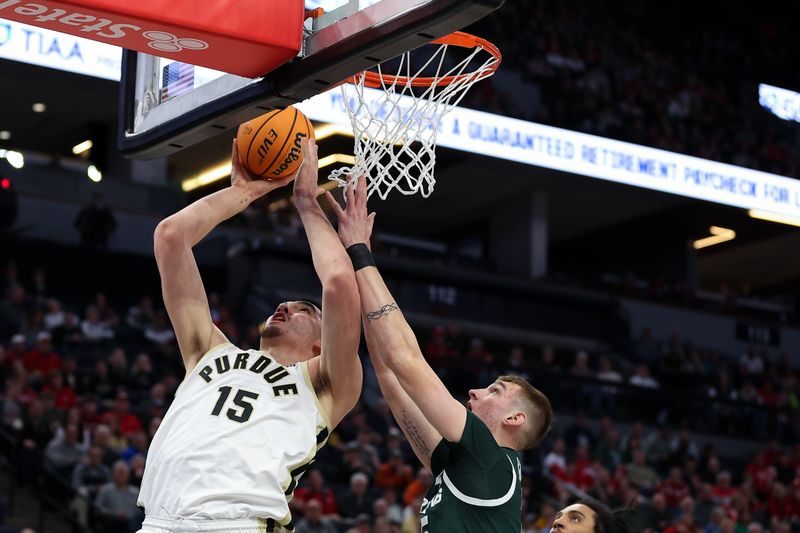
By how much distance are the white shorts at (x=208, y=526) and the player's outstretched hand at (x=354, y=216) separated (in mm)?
969

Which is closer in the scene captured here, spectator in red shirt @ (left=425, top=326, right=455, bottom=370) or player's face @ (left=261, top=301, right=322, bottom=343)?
player's face @ (left=261, top=301, right=322, bottom=343)

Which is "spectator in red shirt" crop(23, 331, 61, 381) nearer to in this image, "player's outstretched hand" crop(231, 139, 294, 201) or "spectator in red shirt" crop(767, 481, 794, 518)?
"spectator in red shirt" crop(767, 481, 794, 518)

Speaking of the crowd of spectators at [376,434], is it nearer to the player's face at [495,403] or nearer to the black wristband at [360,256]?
the player's face at [495,403]

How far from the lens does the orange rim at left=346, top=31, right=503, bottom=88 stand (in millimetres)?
4344

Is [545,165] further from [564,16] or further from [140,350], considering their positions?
[140,350]

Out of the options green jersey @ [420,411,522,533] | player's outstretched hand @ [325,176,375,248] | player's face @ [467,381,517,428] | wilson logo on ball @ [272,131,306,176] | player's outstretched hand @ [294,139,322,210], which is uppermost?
wilson logo on ball @ [272,131,306,176]

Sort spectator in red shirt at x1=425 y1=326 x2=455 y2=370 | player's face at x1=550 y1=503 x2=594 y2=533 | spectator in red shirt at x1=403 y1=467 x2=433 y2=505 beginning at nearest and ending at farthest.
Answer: player's face at x1=550 y1=503 x2=594 y2=533, spectator in red shirt at x1=403 y1=467 x2=433 y2=505, spectator in red shirt at x1=425 y1=326 x2=455 y2=370

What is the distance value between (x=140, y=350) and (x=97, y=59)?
11.7 ft

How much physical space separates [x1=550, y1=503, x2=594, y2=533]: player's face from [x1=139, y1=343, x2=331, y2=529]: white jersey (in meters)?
1.00

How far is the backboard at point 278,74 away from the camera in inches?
138

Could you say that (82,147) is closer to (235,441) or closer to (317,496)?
(317,496)

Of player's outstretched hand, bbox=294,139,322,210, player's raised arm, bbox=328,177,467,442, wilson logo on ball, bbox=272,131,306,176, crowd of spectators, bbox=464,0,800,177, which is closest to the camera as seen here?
player's raised arm, bbox=328,177,467,442

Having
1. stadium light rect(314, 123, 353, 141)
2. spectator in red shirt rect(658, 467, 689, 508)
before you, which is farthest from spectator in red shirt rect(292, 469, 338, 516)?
spectator in red shirt rect(658, 467, 689, 508)

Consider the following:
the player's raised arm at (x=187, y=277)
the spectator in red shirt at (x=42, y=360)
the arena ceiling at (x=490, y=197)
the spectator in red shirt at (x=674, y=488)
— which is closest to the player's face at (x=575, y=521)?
the player's raised arm at (x=187, y=277)
